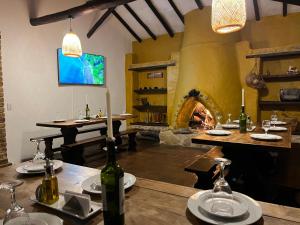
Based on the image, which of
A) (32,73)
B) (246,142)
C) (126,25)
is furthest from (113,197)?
(126,25)

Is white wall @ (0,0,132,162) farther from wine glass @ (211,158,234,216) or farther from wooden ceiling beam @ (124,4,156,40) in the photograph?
wine glass @ (211,158,234,216)

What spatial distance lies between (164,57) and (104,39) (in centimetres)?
183

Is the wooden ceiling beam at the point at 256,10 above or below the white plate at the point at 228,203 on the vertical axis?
above

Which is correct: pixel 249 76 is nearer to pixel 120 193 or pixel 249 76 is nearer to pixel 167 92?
pixel 167 92

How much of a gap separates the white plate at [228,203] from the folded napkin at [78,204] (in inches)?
17.1

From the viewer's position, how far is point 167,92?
A: 659 cm

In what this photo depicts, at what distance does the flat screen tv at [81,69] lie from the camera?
17.6 feet

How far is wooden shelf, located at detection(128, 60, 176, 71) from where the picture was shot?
252 inches

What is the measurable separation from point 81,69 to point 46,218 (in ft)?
17.6

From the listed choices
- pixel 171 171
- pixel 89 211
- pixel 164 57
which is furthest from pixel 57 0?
pixel 89 211

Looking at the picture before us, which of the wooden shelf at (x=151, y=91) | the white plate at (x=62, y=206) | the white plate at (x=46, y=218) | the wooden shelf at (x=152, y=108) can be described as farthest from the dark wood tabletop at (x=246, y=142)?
the wooden shelf at (x=152, y=108)

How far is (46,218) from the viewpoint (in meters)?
0.83

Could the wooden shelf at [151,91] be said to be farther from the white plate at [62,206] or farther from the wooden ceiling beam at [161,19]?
the white plate at [62,206]

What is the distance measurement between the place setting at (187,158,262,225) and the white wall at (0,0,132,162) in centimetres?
464
